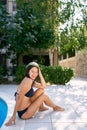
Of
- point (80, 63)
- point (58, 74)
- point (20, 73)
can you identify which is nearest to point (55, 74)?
point (58, 74)

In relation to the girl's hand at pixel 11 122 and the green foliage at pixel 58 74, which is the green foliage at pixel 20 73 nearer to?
the green foliage at pixel 58 74

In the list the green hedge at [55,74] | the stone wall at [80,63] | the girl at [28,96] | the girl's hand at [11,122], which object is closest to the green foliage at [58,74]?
the green hedge at [55,74]

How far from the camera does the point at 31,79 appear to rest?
19.9ft

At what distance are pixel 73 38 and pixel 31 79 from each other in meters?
12.1

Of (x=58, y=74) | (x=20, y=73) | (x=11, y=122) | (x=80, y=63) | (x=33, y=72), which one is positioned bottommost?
(x=11, y=122)

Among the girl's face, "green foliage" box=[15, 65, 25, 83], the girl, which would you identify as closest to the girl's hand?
the girl

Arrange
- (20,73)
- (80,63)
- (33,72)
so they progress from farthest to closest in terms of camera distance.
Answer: (80,63) → (20,73) → (33,72)

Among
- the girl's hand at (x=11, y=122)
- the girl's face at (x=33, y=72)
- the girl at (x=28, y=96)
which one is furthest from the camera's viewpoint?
the girl's face at (x=33, y=72)

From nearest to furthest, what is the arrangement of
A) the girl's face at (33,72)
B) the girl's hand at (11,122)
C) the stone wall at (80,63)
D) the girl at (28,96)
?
1. the girl's hand at (11,122)
2. the girl at (28,96)
3. the girl's face at (33,72)
4. the stone wall at (80,63)

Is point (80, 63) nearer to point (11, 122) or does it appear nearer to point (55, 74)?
point (55, 74)

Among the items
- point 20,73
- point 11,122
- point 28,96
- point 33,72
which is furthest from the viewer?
point 20,73

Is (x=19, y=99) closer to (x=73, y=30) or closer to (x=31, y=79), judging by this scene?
(x=31, y=79)

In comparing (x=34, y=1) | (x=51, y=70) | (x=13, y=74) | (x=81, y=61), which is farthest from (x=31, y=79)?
(x=81, y=61)

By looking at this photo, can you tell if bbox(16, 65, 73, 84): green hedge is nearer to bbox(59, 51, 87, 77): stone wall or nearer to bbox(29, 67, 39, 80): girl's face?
bbox(29, 67, 39, 80): girl's face
